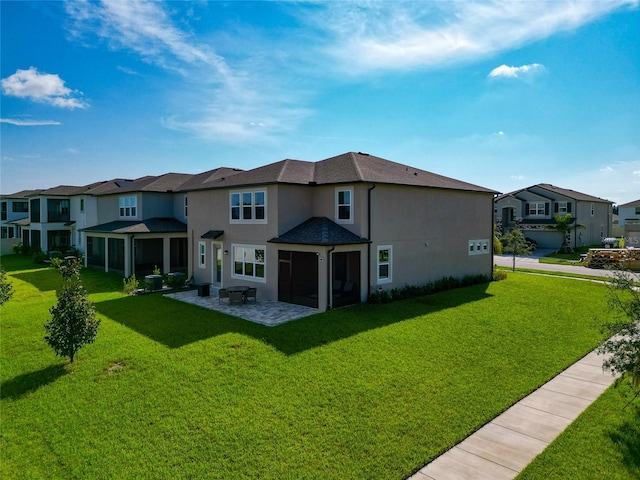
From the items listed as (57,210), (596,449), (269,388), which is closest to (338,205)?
(269,388)

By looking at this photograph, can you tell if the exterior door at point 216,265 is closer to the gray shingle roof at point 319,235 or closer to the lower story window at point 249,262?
the lower story window at point 249,262

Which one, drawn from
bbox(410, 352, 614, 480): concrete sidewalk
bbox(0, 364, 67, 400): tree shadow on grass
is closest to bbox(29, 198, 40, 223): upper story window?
bbox(0, 364, 67, 400): tree shadow on grass

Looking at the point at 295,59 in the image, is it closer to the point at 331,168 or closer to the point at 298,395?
the point at 331,168

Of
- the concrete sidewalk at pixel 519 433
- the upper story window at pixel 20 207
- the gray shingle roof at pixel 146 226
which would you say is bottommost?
the concrete sidewalk at pixel 519 433

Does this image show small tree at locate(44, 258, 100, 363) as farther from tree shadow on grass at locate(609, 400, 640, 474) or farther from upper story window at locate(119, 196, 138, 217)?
upper story window at locate(119, 196, 138, 217)

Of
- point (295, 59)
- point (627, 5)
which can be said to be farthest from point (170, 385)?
point (627, 5)

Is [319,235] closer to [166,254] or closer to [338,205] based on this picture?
[338,205]

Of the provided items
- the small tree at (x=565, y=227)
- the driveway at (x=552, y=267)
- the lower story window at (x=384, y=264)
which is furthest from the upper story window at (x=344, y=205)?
the small tree at (x=565, y=227)
